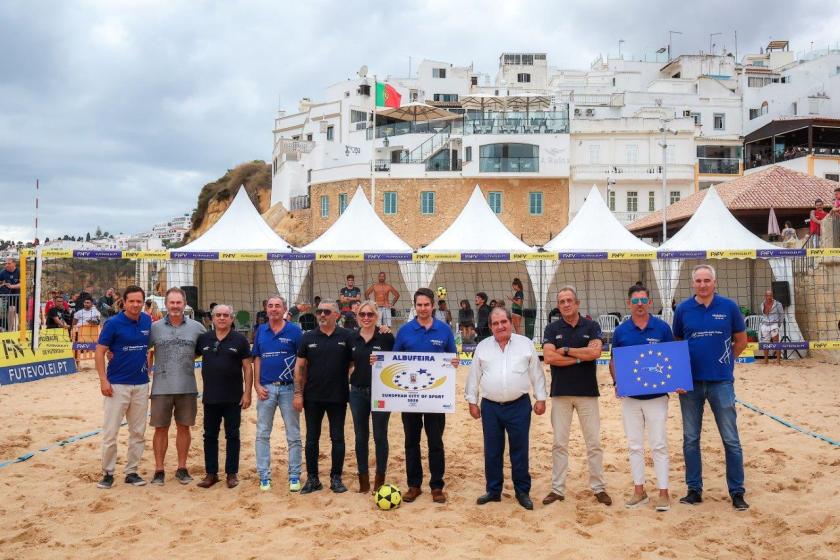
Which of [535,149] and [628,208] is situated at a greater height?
[535,149]

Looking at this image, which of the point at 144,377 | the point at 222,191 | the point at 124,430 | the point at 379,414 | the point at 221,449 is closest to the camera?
the point at 379,414

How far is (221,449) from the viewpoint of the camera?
6.82 meters

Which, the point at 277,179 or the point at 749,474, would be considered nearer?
the point at 749,474

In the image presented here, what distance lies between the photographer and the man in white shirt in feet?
16.3

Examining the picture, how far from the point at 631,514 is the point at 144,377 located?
388cm

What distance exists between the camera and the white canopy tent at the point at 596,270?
643 inches

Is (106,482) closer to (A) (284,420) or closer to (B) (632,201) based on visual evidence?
(A) (284,420)

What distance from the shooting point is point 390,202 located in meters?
37.1

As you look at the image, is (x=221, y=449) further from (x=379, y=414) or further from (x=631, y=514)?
(x=631, y=514)

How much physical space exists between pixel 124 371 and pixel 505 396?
9.91 ft

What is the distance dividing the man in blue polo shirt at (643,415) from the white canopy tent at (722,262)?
10582mm

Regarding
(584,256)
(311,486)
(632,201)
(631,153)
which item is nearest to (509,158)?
(631,153)

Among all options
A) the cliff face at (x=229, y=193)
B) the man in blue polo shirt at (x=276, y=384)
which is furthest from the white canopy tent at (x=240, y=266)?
the cliff face at (x=229, y=193)

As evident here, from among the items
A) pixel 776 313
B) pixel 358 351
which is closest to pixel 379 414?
pixel 358 351
